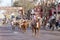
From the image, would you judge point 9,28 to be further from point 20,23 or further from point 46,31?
point 46,31

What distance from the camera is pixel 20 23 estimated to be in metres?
1.94

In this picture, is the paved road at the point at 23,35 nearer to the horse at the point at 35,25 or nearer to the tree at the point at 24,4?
the horse at the point at 35,25

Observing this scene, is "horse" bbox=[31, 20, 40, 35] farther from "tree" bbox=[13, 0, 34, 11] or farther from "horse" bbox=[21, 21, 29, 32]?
"tree" bbox=[13, 0, 34, 11]

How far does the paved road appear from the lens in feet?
6.23

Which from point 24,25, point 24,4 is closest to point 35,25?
point 24,25

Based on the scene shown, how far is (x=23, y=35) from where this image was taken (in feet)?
6.31

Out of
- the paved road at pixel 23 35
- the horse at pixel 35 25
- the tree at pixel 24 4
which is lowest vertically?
the paved road at pixel 23 35

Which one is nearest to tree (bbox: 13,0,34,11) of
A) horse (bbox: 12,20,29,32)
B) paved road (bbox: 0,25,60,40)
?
Result: horse (bbox: 12,20,29,32)

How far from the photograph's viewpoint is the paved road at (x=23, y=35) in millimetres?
1899

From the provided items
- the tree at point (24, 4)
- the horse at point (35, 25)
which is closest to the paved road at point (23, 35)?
the horse at point (35, 25)

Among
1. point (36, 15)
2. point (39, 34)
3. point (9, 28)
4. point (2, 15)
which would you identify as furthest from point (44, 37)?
point (2, 15)

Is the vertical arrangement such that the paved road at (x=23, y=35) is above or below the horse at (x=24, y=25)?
below

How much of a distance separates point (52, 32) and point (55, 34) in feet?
0.14

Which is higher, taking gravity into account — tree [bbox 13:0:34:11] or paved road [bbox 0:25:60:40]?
tree [bbox 13:0:34:11]
